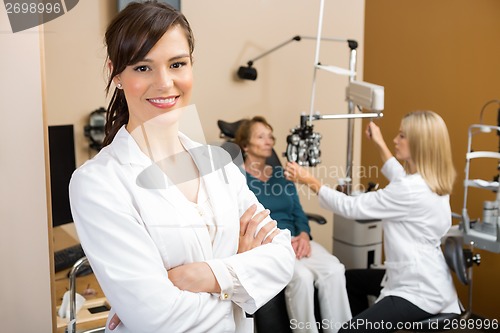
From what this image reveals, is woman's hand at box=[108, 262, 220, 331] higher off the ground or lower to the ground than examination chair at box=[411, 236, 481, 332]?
higher

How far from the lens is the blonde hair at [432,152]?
8.02 ft

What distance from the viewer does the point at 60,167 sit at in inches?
89.4

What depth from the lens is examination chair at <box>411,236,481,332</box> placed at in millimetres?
2242

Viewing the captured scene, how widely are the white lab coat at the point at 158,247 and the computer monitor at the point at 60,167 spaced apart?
3.41 feet

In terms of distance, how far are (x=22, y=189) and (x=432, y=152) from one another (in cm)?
169

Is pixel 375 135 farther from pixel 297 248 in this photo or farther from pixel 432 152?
pixel 297 248

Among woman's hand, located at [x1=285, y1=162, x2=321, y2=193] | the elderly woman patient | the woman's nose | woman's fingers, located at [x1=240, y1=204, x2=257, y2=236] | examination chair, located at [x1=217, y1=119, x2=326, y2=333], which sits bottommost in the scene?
examination chair, located at [x1=217, y1=119, x2=326, y2=333]

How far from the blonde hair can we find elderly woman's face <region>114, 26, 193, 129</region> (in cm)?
150

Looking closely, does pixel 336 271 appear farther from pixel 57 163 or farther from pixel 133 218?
pixel 133 218

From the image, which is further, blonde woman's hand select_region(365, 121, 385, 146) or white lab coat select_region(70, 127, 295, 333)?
blonde woman's hand select_region(365, 121, 385, 146)

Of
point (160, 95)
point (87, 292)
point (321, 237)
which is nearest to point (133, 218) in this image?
point (160, 95)

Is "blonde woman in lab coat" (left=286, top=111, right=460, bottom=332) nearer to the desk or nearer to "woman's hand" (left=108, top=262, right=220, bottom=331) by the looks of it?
the desk

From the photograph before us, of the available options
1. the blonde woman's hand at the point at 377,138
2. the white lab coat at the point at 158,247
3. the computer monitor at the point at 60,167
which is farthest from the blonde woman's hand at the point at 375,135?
Result: the white lab coat at the point at 158,247

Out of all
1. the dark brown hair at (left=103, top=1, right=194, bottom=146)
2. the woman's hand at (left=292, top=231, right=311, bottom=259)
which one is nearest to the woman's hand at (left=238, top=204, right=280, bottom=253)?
the dark brown hair at (left=103, top=1, right=194, bottom=146)
